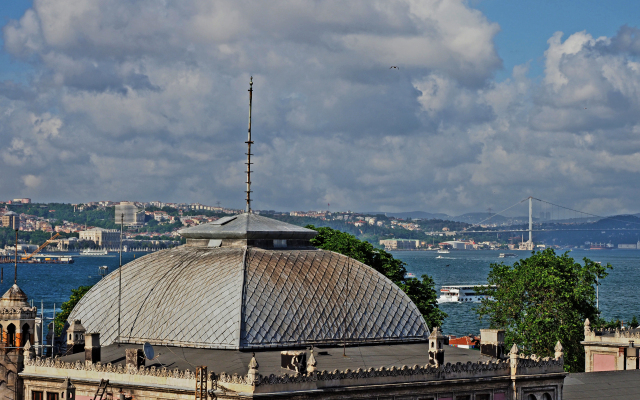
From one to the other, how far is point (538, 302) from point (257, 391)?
153 feet

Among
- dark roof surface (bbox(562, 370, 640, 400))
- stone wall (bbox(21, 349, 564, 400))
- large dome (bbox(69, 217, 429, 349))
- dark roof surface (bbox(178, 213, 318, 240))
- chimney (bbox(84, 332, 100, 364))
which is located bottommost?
dark roof surface (bbox(562, 370, 640, 400))

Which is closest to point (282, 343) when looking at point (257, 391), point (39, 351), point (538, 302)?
point (257, 391)

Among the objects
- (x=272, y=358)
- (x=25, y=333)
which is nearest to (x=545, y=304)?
(x=272, y=358)

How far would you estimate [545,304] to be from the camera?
8056 centimetres

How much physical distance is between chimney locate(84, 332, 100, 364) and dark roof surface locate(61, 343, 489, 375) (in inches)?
19.4

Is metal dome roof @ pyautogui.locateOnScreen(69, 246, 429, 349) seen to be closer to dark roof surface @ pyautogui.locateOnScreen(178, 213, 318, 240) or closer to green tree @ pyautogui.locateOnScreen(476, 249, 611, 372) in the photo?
dark roof surface @ pyautogui.locateOnScreen(178, 213, 318, 240)

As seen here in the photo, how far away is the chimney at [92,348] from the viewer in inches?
1825

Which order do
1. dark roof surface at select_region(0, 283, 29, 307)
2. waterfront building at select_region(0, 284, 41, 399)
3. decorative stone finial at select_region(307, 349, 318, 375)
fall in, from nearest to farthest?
1. decorative stone finial at select_region(307, 349, 318, 375)
2. waterfront building at select_region(0, 284, 41, 399)
3. dark roof surface at select_region(0, 283, 29, 307)

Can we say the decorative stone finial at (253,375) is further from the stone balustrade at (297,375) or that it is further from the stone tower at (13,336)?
the stone tower at (13,336)

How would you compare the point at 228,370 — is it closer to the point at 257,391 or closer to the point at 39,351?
the point at 257,391

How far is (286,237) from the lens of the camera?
55.9 metres

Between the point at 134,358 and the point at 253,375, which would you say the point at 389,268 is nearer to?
the point at 134,358

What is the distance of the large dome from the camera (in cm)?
4906

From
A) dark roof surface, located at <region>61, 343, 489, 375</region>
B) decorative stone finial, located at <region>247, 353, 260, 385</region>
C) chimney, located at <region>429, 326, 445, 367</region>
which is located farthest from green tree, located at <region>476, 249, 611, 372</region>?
decorative stone finial, located at <region>247, 353, 260, 385</region>
